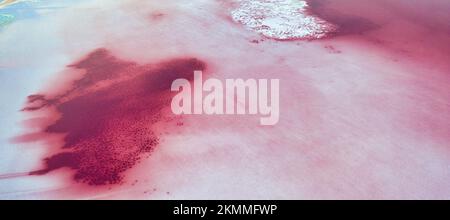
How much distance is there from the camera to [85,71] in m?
11.6

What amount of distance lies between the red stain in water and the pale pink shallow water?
45mm

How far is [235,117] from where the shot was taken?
Answer: 9.22 metres

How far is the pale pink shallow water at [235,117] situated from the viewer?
24.5 ft

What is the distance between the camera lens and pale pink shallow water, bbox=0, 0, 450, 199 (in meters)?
7.48

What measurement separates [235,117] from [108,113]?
3.61 meters

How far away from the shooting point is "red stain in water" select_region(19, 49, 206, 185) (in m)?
8.12

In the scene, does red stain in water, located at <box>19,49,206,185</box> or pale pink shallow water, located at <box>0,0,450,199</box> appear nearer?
pale pink shallow water, located at <box>0,0,450,199</box>

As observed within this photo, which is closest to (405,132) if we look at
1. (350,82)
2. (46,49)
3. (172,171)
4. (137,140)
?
(350,82)

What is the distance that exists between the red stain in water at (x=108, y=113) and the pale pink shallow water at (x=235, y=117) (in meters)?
0.04

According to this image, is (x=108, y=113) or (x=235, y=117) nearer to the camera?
(x=235, y=117)

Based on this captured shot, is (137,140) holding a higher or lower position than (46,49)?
lower

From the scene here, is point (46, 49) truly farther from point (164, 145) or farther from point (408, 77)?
point (408, 77)

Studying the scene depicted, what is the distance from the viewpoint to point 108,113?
9.58 m

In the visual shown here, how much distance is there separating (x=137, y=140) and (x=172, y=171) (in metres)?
1.48
